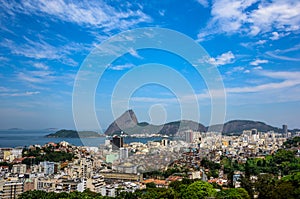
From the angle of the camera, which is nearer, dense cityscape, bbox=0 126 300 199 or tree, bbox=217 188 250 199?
tree, bbox=217 188 250 199

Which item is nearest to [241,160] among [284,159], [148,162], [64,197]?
[284,159]

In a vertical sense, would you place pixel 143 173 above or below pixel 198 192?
below

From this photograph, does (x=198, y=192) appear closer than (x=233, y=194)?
Yes

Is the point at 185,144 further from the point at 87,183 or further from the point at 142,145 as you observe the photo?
the point at 87,183

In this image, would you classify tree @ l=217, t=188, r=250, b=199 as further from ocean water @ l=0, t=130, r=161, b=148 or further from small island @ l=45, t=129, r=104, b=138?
small island @ l=45, t=129, r=104, b=138

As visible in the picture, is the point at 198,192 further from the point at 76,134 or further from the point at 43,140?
the point at 43,140

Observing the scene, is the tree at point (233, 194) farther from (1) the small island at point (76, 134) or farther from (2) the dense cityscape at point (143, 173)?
(1) the small island at point (76, 134)

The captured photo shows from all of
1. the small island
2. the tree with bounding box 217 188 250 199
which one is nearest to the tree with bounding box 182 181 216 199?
the tree with bounding box 217 188 250 199

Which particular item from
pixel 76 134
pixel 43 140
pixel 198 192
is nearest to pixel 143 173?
pixel 76 134

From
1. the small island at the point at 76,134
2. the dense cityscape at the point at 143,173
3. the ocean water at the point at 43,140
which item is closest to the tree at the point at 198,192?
the dense cityscape at the point at 143,173
